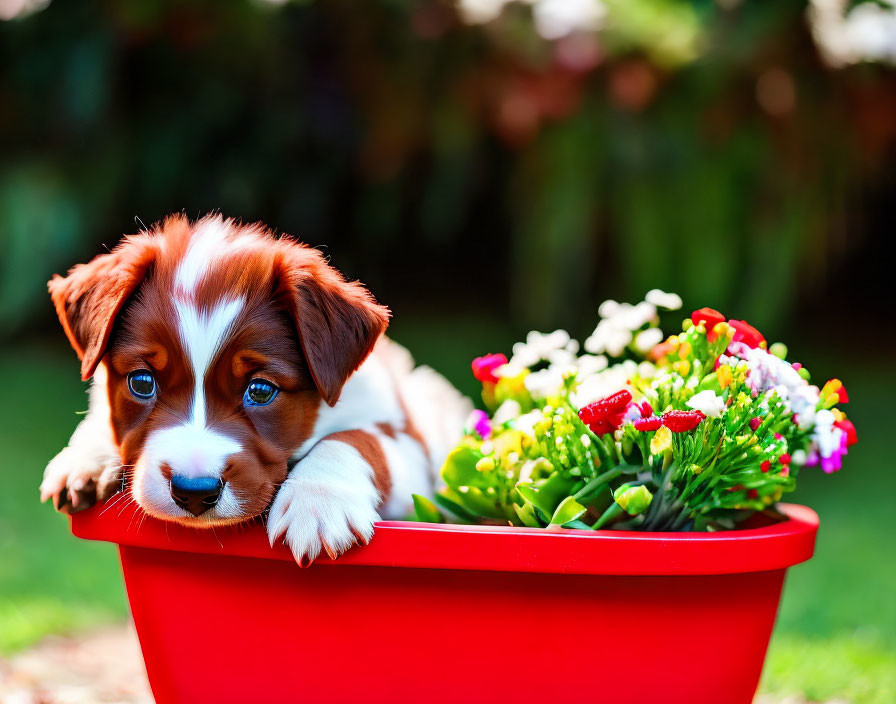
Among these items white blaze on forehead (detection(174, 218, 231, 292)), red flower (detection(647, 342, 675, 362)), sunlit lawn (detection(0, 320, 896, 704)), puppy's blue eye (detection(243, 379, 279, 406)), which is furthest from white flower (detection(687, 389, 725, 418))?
sunlit lawn (detection(0, 320, 896, 704))

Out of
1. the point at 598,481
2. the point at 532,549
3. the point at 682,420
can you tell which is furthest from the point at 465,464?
the point at 682,420

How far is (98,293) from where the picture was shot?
239 cm

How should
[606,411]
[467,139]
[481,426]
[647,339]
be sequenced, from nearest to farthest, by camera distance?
[606,411], [647,339], [481,426], [467,139]

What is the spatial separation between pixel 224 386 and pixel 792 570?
4.37 m

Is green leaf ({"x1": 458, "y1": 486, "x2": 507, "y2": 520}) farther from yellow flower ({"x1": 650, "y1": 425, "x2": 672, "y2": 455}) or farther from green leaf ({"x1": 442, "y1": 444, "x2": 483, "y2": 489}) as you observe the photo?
yellow flower ({"x1": 650, "y1": 425, "x2": 672, "y2": 455})

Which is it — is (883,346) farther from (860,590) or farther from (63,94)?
(63,94)

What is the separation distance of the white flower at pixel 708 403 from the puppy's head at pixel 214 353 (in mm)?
851

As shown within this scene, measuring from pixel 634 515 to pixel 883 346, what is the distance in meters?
7.67

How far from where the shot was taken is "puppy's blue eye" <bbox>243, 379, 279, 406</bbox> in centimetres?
231

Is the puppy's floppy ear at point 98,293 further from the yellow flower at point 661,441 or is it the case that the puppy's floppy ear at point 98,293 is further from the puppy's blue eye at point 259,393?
the yellow flower at point 661,441

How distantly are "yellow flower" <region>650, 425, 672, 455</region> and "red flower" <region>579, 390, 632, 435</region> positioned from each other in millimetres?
113

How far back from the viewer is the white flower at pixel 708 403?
2.20 meters

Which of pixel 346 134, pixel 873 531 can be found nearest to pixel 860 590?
pixel 873 531

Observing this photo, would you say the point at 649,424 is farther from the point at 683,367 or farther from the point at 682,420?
the point at 683,367
